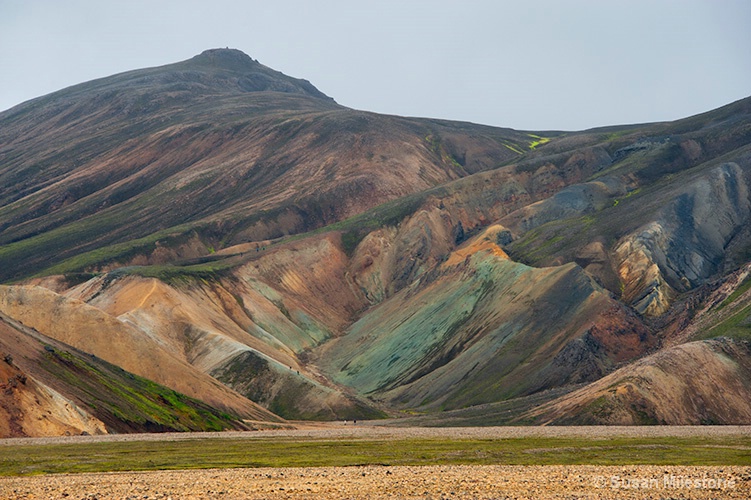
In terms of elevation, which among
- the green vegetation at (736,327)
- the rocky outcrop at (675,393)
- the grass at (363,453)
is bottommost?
the rocky outcrop at (675,393)

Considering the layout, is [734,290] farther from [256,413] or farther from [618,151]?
[618,151]

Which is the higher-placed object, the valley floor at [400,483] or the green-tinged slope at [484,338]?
the valley floor at [400,483]

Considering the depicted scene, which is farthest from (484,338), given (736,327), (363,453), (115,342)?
(363,453)

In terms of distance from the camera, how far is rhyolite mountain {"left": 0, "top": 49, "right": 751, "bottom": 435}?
6900 cm

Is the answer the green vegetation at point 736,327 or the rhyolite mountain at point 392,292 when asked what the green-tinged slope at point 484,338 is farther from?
the green vegetation at point 736,327

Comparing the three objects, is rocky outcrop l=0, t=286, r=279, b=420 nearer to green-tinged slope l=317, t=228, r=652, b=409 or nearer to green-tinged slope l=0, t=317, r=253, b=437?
green-tinged slope l=0, t=317, r=253, b=437

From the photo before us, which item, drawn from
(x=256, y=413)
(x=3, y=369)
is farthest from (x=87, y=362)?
(x=256, y=413)

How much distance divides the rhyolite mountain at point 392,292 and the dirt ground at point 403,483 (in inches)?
896

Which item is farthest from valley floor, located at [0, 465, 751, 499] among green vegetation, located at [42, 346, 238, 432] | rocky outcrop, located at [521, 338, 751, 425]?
rocky outcrop, located at [521, 338, 751, 425]

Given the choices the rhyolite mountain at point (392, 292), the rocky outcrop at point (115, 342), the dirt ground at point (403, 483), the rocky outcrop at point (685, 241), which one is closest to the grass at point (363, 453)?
the dirt ground at point (403, 483)

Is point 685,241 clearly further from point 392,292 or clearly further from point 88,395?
point 88,395

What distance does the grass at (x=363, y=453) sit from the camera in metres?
35.9

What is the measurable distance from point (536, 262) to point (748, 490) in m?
93.3

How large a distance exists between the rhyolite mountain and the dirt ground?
22.7 m
